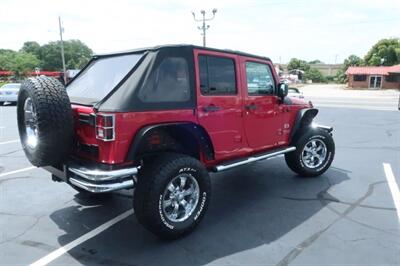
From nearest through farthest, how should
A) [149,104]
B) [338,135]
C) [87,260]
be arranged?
[87,260]
[149,104]
[338,135]

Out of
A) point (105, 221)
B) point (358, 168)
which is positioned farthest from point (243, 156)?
point (358, 168)

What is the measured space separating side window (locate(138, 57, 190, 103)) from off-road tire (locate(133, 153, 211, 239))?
0.62 metres

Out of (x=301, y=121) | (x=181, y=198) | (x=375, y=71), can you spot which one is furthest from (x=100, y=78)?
(x=375, y=71)

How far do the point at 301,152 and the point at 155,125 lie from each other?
2.90 m

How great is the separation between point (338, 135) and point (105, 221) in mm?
7741

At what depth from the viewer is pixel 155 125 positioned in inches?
133

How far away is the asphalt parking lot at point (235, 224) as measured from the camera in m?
3.20

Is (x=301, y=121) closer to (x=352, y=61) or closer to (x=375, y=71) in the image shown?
(x=375, y=71)

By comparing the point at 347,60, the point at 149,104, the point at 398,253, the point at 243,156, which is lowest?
the point at 398,253

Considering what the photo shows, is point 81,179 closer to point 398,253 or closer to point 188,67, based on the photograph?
point 188,67

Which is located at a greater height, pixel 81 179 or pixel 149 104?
pixel 149 104

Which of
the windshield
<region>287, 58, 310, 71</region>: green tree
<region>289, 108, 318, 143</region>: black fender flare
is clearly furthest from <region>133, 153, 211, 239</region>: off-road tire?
<region>287, 58, 310, 71</region>: green tree

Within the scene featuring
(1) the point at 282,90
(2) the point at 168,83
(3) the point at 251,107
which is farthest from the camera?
(1) the point at 282,90

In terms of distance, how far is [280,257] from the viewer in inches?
125
